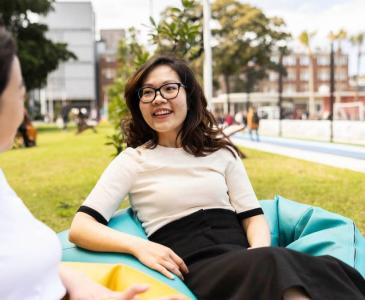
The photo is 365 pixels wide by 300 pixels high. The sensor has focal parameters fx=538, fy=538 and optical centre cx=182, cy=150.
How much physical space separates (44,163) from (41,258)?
10.7 m

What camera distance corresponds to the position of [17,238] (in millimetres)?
1240

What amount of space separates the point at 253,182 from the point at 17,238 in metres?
6.60

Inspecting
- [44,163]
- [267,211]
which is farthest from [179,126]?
[44,163]

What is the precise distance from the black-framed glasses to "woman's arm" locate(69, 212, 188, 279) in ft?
2.07

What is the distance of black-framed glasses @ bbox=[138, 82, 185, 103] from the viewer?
251 cm

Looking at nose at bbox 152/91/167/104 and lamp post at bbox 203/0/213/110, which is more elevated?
lamp post at bbox 203/0/213/110

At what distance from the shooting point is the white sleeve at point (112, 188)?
91.6 inches

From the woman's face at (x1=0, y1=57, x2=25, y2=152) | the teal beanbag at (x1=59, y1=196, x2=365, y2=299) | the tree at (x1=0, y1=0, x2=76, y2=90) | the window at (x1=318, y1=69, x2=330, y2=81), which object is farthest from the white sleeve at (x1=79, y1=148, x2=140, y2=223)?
the window at (x1=318, y1=69, x2=330, y2=81)

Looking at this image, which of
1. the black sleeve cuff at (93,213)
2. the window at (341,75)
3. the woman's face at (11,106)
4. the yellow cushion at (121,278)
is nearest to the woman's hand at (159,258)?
the yellow cushion at (121,278)

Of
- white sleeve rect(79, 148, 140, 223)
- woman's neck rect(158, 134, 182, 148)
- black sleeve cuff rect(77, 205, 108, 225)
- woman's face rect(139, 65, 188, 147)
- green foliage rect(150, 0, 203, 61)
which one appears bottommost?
black sleeve cuff rect(77, 205, 108, 225)

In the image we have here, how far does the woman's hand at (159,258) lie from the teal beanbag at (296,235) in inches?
1.0

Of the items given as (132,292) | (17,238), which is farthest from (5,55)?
(132,292)

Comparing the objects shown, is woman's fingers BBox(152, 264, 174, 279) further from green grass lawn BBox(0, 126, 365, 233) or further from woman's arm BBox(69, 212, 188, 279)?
green grass lawn BBox(0, 126, 365, 233)

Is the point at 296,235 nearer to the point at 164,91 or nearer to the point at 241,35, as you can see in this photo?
the point at 164,91
